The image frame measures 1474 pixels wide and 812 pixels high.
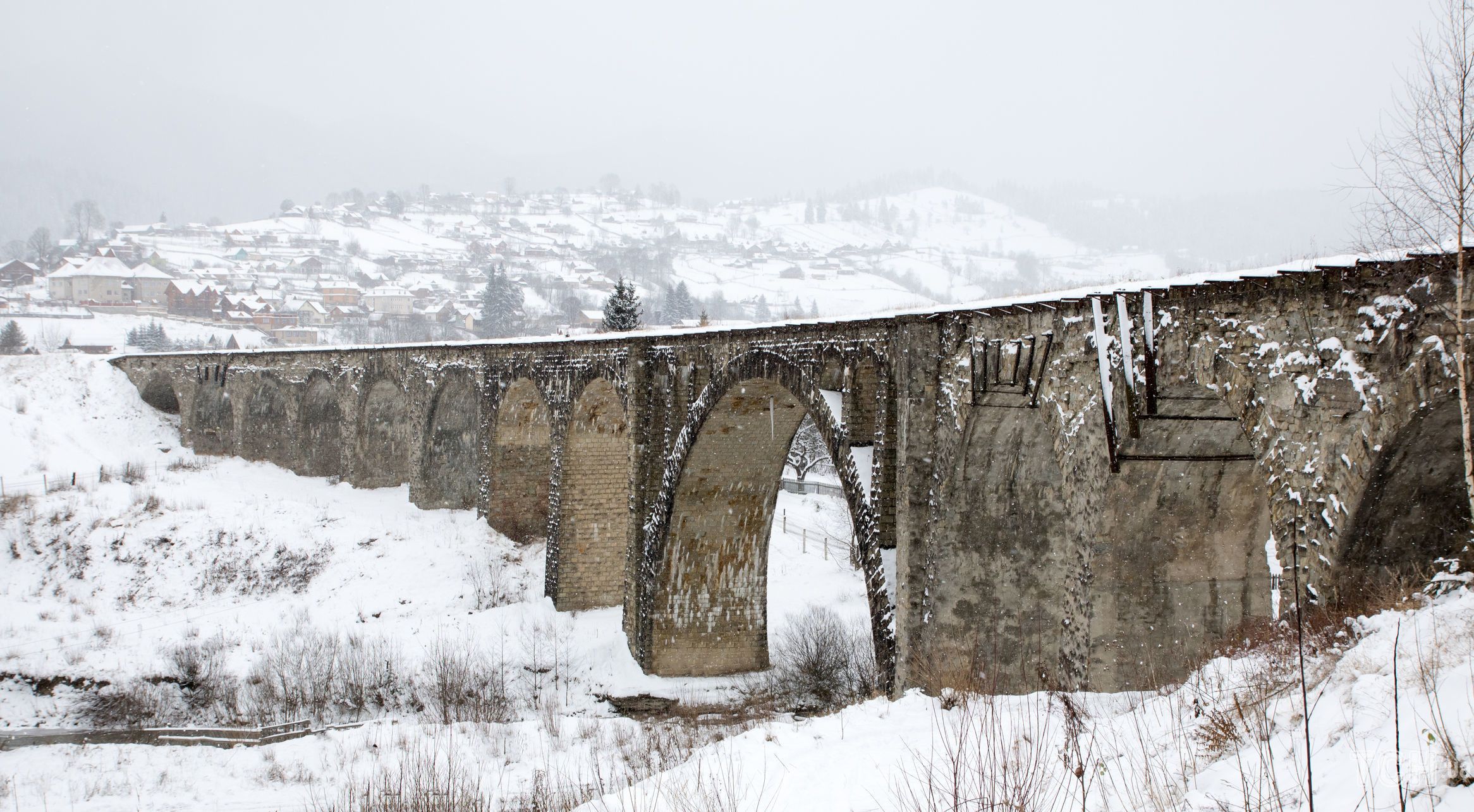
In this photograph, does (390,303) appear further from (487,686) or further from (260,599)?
(487,686)

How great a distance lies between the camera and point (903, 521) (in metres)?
10.1

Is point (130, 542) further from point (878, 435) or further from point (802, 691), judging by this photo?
point (878, 435)

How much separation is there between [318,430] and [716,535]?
17781 millimetres

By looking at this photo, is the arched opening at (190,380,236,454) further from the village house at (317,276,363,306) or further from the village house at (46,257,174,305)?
the village house at (317,276,363,306)

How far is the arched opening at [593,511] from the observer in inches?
731

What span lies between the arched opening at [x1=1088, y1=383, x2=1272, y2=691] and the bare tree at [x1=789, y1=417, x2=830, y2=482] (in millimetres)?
25602

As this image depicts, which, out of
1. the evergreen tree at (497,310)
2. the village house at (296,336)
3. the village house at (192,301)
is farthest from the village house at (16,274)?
the evergreen tree at (497,310)

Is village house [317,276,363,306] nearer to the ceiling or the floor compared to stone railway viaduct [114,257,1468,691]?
nearer to the ceiling

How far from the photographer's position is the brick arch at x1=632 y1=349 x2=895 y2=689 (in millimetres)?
14242

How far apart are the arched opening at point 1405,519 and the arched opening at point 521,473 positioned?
17.4 meters

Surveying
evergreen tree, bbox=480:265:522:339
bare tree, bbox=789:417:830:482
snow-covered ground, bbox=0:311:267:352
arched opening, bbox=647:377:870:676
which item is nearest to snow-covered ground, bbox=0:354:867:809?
arched opening, bbox=647:377:870:676

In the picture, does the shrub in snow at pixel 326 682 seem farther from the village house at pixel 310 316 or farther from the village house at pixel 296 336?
the village house at pixel 310 316

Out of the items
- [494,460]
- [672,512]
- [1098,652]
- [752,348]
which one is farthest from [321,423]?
[1098,652]

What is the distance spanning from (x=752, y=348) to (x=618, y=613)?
7.66 meters
